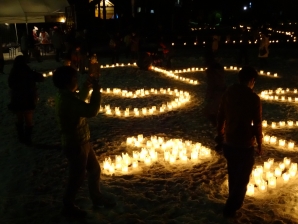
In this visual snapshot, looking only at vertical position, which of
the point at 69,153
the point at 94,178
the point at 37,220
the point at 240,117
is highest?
the point at 240,117

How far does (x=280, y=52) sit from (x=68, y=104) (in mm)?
22511

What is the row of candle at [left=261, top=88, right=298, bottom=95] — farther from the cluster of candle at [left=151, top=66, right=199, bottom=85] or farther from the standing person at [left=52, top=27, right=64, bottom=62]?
the standing person at [left=52, top=27, right=64, bottom=62]

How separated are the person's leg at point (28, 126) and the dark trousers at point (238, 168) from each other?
4.76 m

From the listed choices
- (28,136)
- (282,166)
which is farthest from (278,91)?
(28,136)

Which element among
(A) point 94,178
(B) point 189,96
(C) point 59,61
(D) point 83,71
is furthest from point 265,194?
(C) point 59,61

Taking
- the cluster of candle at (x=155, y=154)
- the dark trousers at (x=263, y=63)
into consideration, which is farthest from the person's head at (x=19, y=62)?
the dark trousers at (x=263, y=63)

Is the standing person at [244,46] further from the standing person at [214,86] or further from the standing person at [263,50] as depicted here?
the standing person at [214,86]

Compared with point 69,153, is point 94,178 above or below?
below

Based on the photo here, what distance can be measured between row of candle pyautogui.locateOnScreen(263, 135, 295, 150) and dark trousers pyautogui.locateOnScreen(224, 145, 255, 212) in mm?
3518

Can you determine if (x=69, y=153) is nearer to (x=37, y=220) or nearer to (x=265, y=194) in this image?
(x=37, y=220)

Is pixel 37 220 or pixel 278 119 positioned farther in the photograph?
pixel 278 119

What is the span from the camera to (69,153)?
4.75 m

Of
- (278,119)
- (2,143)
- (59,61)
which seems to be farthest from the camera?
(59,61)

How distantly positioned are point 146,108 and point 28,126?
Result: 3.97m
